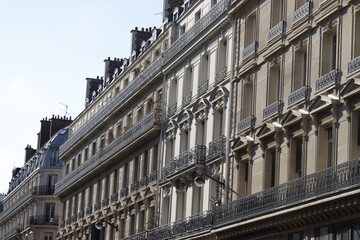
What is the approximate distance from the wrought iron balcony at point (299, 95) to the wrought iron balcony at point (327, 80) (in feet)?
2.35

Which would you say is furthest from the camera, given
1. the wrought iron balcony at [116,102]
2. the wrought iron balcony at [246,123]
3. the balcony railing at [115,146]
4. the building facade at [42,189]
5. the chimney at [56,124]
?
the chimney at [56,124]

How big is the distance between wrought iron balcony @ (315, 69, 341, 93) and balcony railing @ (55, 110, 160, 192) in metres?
20.8

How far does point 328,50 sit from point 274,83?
4.72 meters

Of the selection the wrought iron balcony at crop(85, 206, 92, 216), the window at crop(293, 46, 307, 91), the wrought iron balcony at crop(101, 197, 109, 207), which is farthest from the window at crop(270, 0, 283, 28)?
the wrought iron balcony at crop(85, 206, 92, 216)

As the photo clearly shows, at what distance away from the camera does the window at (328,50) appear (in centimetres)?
3481

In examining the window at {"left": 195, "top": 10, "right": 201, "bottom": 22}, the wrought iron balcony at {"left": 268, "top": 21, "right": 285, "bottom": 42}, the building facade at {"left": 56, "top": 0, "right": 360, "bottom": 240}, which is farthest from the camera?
the window at {"left": 195, "top": 10, "right": 201, "bottom": 22}

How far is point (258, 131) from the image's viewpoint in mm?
39750

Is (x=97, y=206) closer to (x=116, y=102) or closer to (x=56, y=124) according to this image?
(x=116, y=102)

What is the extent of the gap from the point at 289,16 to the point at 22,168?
7573cm

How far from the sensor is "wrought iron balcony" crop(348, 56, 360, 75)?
3222cm

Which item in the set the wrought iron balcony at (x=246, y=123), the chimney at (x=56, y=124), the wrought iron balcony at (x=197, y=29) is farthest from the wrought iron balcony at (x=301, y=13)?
the chimney at (x=56, y=124)

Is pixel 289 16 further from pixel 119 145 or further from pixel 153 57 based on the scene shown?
pixel 119 145

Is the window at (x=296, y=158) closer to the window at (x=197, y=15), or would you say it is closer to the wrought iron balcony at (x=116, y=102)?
the window at (x=197, y=15)

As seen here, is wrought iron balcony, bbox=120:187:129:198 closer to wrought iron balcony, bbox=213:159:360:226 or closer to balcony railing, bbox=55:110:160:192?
balcony railing, bbox=55:110:160:192
